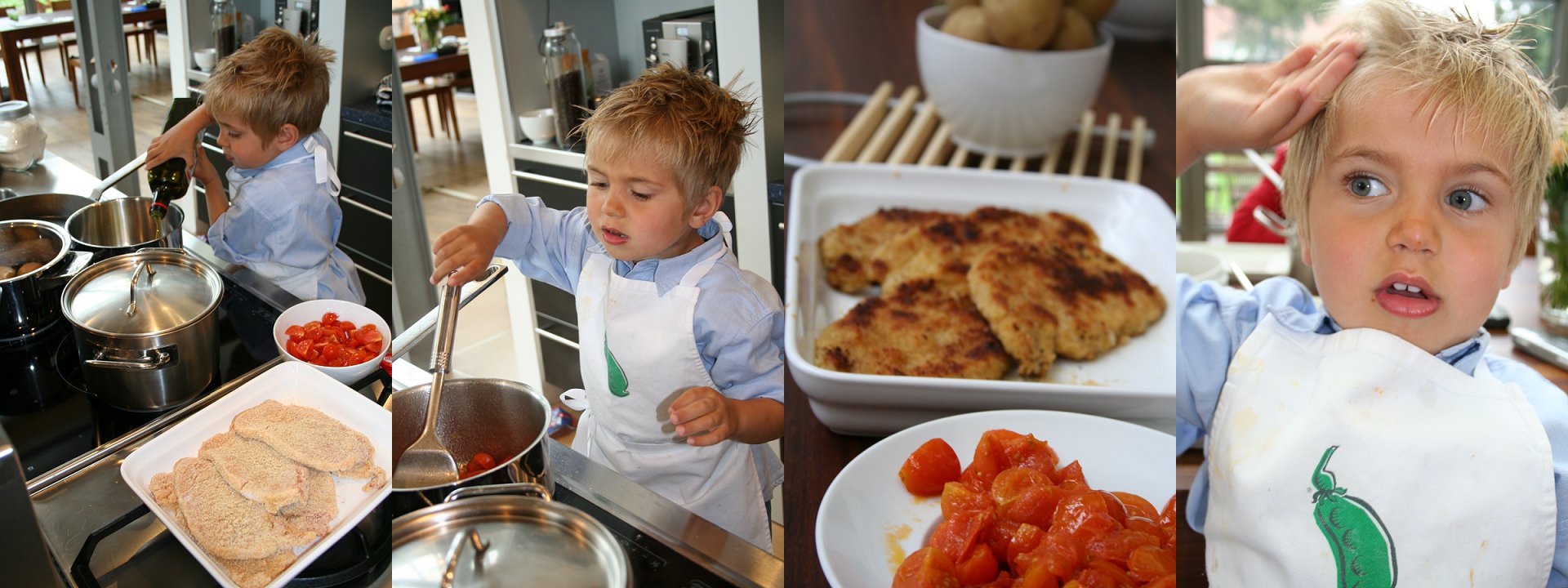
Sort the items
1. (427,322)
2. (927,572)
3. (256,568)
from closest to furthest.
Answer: (927,572) < (427,322) < (256,568)

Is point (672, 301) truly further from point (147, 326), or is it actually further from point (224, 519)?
point (147, 326)

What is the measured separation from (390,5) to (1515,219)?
1.90ft

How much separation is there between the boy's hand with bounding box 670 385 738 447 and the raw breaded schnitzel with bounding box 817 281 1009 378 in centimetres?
4

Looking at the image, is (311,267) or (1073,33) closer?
(1073,33)

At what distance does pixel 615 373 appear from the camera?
43 centimetres

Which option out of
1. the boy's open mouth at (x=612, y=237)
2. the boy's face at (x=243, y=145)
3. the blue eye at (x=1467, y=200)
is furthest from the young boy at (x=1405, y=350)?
the boy's face at (x=243, y=145)

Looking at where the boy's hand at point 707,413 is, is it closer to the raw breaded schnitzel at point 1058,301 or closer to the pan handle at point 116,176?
the raw breaded schnitzel at point 1058,301

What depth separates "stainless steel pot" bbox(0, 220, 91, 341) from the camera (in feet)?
3.04

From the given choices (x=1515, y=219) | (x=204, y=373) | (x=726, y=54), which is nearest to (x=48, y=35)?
(x=204, y=373)

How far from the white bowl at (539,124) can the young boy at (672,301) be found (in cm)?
2

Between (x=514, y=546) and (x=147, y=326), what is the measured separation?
0.58 metres

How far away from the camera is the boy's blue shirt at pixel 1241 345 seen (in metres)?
0.38

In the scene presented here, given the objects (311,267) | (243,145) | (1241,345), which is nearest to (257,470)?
(311,267)

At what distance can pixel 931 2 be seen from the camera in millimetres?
366
